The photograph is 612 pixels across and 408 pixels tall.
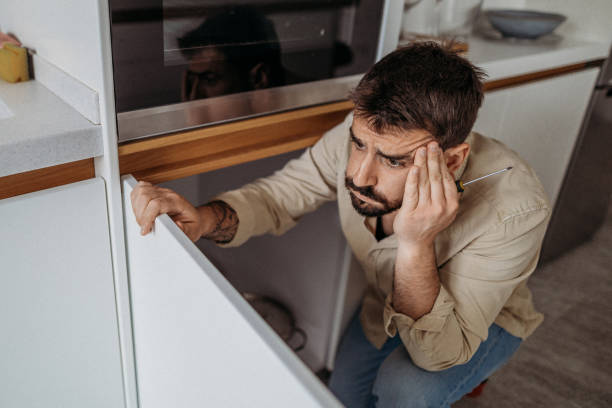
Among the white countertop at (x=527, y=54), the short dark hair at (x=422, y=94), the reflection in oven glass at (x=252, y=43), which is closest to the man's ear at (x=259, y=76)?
the reflection in oven glass at (x=252, y=43)

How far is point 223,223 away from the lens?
95cm

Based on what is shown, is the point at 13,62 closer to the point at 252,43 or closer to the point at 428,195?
Answer: the point at 252,43

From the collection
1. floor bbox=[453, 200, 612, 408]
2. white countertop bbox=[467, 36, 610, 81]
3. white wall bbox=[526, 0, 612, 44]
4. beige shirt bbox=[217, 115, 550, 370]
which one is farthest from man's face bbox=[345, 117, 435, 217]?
white wall bbox=[526, 0, 612, 44]

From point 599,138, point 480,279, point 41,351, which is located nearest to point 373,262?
point 480,279

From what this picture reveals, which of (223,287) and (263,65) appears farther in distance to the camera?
(263,65)

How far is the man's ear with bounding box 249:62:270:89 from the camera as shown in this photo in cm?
92

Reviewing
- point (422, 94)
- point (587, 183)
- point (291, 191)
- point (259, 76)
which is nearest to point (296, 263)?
point (291, 191)

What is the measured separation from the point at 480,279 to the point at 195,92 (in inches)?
21.9

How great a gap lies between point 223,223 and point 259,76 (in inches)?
10.3

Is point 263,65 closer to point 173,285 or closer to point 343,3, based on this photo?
point 343,3

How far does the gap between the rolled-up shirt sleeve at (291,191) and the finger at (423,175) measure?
0.26m

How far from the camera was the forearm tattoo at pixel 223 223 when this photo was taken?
0.94 m

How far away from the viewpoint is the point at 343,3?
98cm

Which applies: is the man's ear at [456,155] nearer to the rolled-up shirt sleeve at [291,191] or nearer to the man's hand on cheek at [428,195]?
the man's hand on cheek at [428,195]
